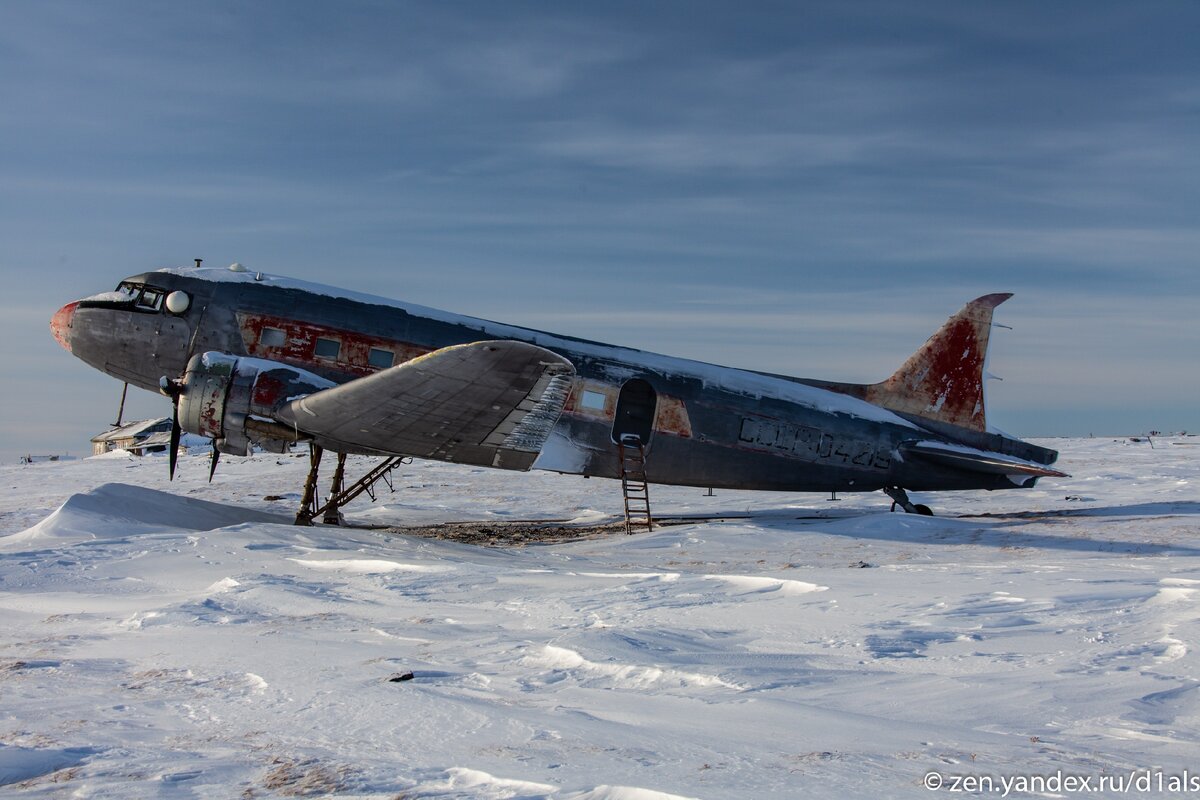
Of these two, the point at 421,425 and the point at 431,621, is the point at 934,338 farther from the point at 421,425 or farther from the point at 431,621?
the point at 431,621

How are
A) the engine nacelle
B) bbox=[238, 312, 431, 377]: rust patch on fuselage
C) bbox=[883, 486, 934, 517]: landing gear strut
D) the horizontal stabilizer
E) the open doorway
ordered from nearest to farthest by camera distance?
the engine nacelle
bbox=[238, 312, 431, 377]: rust patch on fuselage
the open doorway
the horizontal stabilizer
bbox=[883, 486, 934, 517]: landing gear strut

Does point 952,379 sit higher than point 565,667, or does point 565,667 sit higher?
point 952,379

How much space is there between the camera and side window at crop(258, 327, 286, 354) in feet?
55.3

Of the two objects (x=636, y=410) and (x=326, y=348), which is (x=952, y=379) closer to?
(x=636, y=410)

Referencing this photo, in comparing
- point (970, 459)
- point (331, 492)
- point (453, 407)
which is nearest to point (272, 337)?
point (331, 492)

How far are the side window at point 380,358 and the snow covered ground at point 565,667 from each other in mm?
4193

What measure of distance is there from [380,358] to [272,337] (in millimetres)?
1918

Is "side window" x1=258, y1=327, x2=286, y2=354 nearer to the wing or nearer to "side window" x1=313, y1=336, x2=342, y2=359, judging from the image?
"side window" x1=313, y1=336, x2=342, y2=359

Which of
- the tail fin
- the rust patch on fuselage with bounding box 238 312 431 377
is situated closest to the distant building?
the rust patch on fuselage with bounding box 238 312 431 377

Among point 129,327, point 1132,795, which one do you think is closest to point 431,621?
point 1132,795

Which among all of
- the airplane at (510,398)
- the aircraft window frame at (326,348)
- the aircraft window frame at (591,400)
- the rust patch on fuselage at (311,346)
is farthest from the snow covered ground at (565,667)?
the aircraft window frame at (591,400)

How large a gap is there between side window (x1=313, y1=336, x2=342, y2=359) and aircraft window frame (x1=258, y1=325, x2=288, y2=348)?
58 cm

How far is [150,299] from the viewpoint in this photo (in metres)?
17.1

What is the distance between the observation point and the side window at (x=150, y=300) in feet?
56.0
